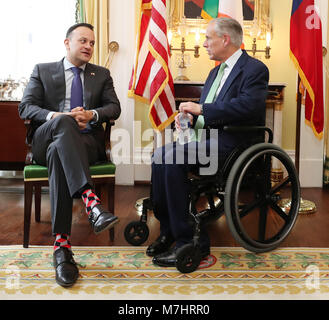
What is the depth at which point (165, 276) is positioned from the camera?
1792 millimetres

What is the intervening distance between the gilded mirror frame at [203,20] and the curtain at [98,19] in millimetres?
592

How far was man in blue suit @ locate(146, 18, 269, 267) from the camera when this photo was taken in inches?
74.0

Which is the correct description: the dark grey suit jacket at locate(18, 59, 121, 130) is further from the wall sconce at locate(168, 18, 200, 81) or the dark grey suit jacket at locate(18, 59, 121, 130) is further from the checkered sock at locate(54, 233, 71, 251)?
the wall sconce at locate(168, 18, 200, 81)

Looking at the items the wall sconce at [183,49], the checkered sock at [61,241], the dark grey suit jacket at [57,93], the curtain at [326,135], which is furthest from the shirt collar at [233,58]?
the curtain at [326,135]

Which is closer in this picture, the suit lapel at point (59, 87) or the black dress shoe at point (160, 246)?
the black dress shoe at point (160, 246)

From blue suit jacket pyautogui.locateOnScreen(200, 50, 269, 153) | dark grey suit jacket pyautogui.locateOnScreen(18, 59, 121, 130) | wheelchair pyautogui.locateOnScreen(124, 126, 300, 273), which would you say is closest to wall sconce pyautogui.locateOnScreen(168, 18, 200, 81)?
dark grey suit jacket pyautogui.locateOnScreen(18, 59, 121, 130)

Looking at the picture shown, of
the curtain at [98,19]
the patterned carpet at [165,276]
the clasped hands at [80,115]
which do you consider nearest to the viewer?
the patterned carpet at [165,276]

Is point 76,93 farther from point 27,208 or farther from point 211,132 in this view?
point 211,132

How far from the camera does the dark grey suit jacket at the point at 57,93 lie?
232cm

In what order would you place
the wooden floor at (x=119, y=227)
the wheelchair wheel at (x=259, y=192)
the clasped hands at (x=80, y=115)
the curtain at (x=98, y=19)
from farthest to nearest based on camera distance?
the curtain at (x=98, y=19), the wooden floor at (x=119, y=227), the clasped hands at (x=80, y=115), the wheelchair wheel at (x=259, y=192)

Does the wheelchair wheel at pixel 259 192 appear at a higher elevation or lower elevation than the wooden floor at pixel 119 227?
higher

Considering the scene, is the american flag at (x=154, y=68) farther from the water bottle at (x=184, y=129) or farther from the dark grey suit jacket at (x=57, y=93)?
the water bottle at (x=184, y=129)
